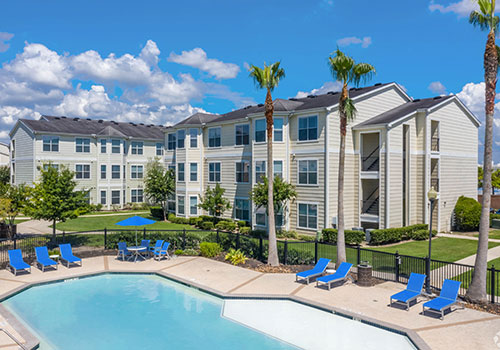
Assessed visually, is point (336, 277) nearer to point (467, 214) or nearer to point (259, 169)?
point (259, 169)

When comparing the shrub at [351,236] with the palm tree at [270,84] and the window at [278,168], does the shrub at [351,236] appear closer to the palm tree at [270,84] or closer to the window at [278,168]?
the window at [278,168]

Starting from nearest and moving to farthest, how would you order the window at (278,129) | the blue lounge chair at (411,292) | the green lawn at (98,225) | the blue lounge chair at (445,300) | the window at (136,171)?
the blue lounge chair at (445,300)
the blue lounge chair at (411,292)
the window at (278,129)
the green lawn at (98,225)
the window at (136,171)

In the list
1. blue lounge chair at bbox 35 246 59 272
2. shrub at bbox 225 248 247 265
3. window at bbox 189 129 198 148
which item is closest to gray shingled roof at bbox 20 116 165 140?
window at bbox 189 129 198 148

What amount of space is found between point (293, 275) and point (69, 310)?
8970 mm

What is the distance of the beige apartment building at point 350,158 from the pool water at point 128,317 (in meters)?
13.7

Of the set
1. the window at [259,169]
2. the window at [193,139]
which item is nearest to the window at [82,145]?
the window at [193,139]

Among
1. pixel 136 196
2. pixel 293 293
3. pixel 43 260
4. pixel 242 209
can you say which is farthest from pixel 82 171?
pixel 293 293

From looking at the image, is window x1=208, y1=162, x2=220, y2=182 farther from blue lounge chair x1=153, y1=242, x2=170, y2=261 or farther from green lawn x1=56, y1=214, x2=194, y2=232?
Answer: blue lounge chair x1=153, y1=242, x2=170, y2=261

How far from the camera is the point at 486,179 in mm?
13133

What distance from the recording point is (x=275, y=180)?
26.4 metres

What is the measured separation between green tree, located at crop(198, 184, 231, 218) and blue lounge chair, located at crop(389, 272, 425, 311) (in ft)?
62.9

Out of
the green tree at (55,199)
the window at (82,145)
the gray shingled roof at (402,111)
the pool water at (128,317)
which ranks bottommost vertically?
the pool water at (128,317)

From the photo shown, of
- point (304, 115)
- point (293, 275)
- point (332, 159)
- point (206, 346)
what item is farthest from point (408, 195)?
point (206, 346)

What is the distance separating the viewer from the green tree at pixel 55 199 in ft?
69.4
